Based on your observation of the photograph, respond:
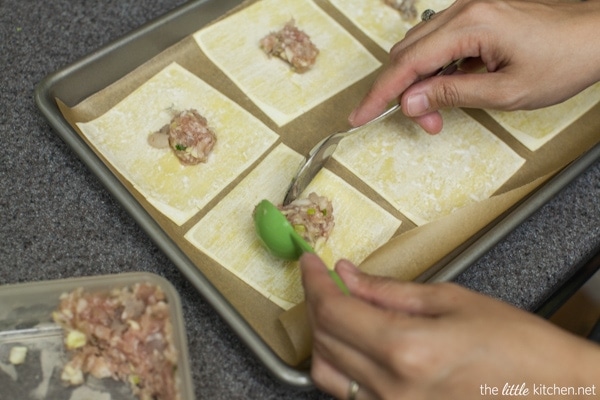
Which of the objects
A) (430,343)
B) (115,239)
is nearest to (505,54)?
(430,343)

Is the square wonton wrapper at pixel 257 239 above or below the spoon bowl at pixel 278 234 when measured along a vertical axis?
below

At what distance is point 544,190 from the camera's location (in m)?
1.45

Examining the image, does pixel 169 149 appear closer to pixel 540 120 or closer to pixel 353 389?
pixel 353 389

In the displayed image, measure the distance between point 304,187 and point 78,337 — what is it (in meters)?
0.60

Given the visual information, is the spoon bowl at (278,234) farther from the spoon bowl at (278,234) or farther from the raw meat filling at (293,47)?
the raw meat filling at (293,47)

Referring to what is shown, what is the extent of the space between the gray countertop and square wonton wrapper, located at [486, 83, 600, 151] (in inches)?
5.7

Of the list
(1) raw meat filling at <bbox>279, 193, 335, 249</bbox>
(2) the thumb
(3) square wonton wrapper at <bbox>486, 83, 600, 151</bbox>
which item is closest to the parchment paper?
(3) square wonton wrapper at <bbox>486, 83, 600, 151</bbox>

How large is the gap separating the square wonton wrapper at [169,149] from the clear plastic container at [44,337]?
30 cm

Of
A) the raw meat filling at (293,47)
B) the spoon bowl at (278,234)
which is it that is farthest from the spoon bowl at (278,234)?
the raw meat filling at (293,47)

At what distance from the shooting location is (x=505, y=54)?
54.1 inches

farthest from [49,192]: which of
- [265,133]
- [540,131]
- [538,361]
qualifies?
[540,131]

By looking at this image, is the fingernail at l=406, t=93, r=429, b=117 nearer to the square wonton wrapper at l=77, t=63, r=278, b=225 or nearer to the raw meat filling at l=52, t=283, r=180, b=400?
the square wonton wrapper at l=77, t=63, r=278, b=225

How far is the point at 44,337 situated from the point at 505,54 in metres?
1.08

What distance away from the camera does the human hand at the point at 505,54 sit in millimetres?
1364
